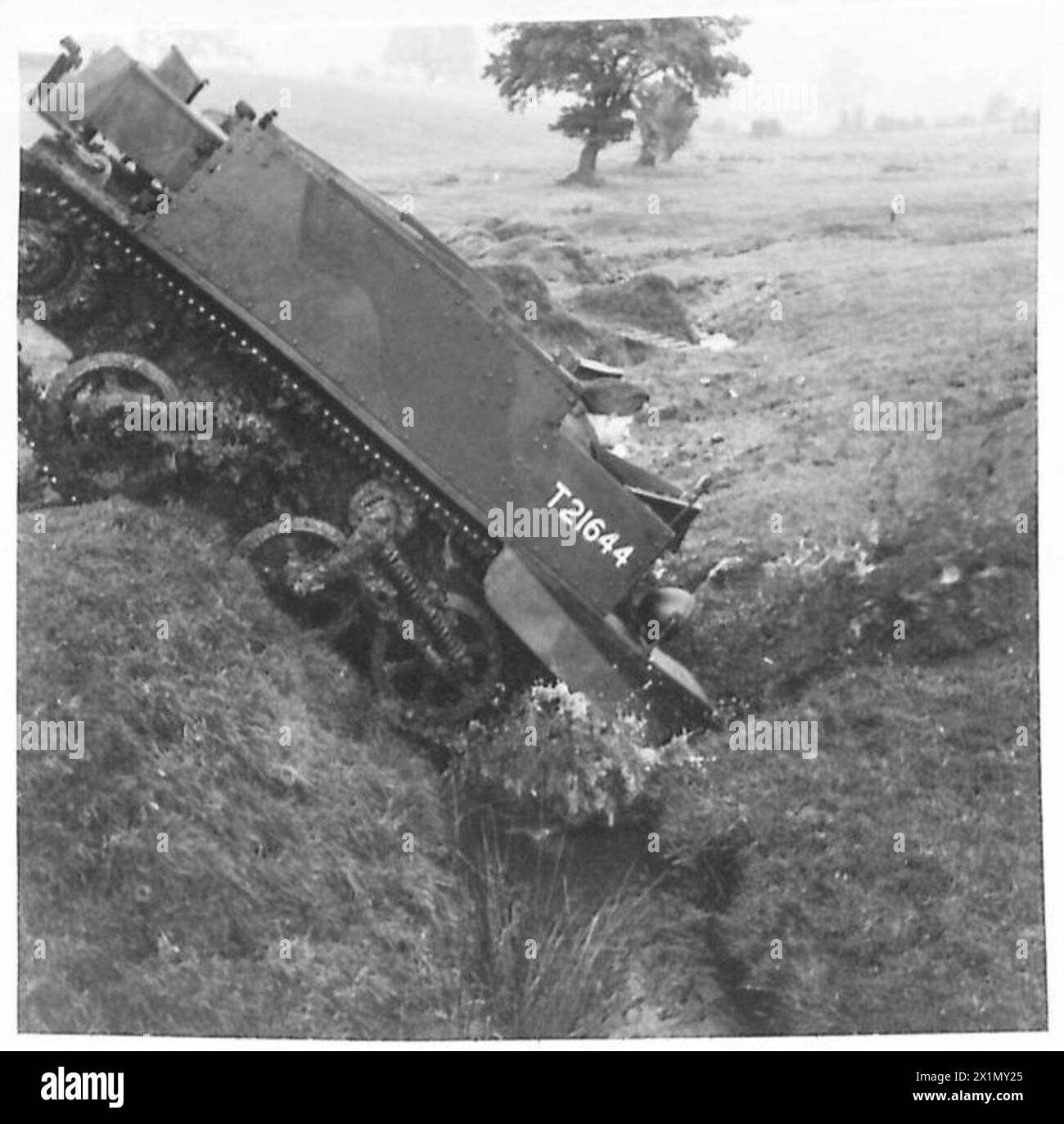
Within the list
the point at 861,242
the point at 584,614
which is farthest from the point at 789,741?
the point at 861,242

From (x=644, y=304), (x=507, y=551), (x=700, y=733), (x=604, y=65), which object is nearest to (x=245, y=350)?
(x=507, y=551)

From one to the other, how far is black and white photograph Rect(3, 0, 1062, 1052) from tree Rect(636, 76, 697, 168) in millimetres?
37

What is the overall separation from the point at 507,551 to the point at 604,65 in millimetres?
2271

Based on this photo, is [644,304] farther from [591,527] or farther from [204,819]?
[204,819]

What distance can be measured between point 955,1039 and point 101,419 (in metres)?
4.69

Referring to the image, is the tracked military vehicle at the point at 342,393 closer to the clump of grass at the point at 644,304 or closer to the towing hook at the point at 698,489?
the towing hook at the point at 698,489

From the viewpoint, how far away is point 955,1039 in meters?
7.79

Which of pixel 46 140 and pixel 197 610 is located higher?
pixel 46 140

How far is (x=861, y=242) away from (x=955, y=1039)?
3.60 m

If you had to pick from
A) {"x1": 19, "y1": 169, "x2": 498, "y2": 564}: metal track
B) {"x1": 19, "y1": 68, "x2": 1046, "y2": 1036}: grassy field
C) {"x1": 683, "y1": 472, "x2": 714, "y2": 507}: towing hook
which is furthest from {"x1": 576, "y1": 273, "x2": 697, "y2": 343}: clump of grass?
{"x1": 19, "y1": 169, "x2": 498, "y2": 564}: metal track

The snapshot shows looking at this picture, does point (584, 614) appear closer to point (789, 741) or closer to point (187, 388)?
point (789, 741)

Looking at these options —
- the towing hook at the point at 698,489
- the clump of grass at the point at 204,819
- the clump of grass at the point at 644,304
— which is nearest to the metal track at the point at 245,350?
the clump of grass at the point at 204,819

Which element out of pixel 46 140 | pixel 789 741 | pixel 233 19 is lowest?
pixel 789 741
